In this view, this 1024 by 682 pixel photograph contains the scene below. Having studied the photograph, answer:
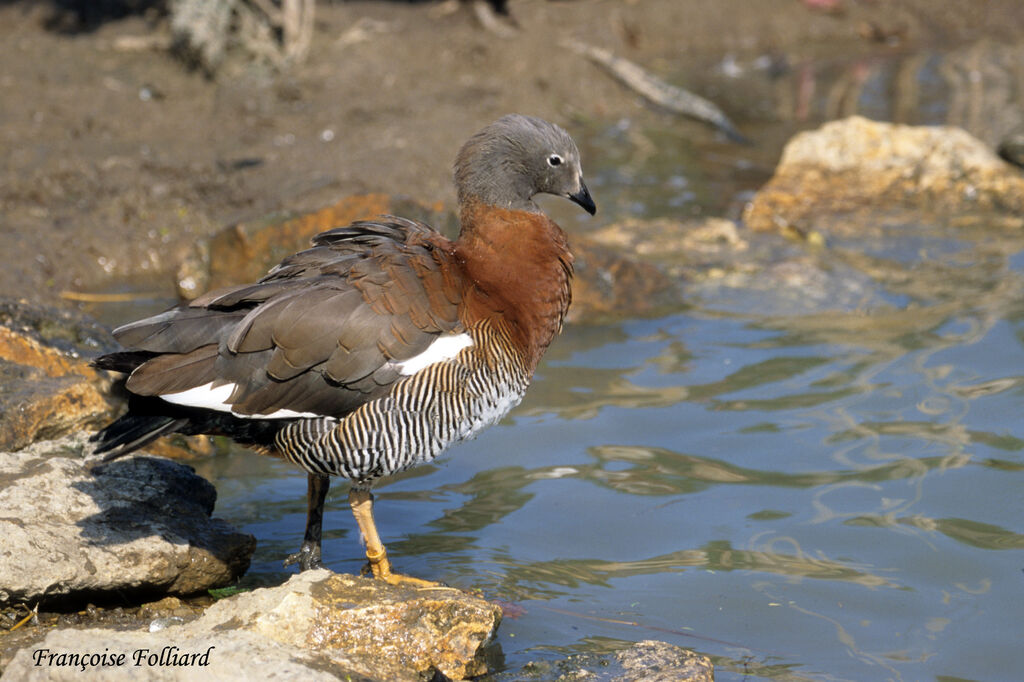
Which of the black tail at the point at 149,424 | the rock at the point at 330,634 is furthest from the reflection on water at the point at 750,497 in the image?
the black tail at the point at 149,424

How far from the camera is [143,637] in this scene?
3920 millimetres

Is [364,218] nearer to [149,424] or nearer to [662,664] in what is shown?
[149,424]

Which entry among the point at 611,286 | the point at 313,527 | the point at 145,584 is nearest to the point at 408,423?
the point at 313,527

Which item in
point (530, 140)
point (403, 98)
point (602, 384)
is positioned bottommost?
point (602, 384)

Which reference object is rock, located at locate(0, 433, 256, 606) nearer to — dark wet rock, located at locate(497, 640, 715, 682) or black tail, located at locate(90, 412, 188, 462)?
black tail, located at locate(90, 412, 188, 462)

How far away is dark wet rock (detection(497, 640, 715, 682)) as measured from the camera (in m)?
4.23

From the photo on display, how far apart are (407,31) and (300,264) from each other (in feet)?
28.9

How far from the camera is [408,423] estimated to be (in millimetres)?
4723

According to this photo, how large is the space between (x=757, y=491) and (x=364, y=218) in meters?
3.29

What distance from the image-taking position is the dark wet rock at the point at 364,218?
8.02 meters

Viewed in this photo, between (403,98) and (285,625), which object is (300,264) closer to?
(285,625)

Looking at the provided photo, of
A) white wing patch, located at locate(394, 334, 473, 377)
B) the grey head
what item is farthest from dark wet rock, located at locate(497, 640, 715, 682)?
the grey head

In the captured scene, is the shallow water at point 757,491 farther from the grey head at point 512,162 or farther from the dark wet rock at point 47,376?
the grey head at point 512,162

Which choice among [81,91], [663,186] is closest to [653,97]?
[663,186]
